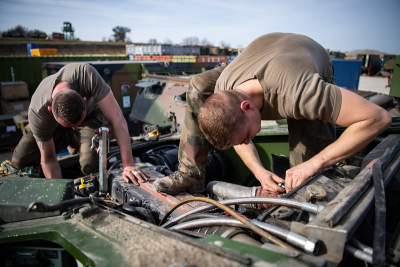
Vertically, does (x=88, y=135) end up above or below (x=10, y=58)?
below

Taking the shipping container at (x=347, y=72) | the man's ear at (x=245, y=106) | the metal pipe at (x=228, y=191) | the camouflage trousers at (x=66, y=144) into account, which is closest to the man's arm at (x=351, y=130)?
the metal pipe at (x=228, y=191)

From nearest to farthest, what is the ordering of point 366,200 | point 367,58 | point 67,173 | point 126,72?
point 366,200 < point 67,173 < point 126,72 < point 367,58

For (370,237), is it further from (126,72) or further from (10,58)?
(10,58)

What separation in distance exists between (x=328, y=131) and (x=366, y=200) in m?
1.28

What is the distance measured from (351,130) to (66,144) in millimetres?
3255

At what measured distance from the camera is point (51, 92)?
295cm

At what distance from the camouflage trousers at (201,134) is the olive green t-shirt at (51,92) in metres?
1.15

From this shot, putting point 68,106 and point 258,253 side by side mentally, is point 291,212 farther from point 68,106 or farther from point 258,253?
point 68,106

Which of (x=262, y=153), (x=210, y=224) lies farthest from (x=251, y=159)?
(x=262, y=153)

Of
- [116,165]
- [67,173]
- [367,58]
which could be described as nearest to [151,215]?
[116,165]

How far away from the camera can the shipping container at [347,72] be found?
36.9ft

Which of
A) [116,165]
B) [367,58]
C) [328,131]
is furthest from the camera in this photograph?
[367,58]

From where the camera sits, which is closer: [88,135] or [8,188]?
[8,188]

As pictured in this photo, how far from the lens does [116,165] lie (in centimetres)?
292
